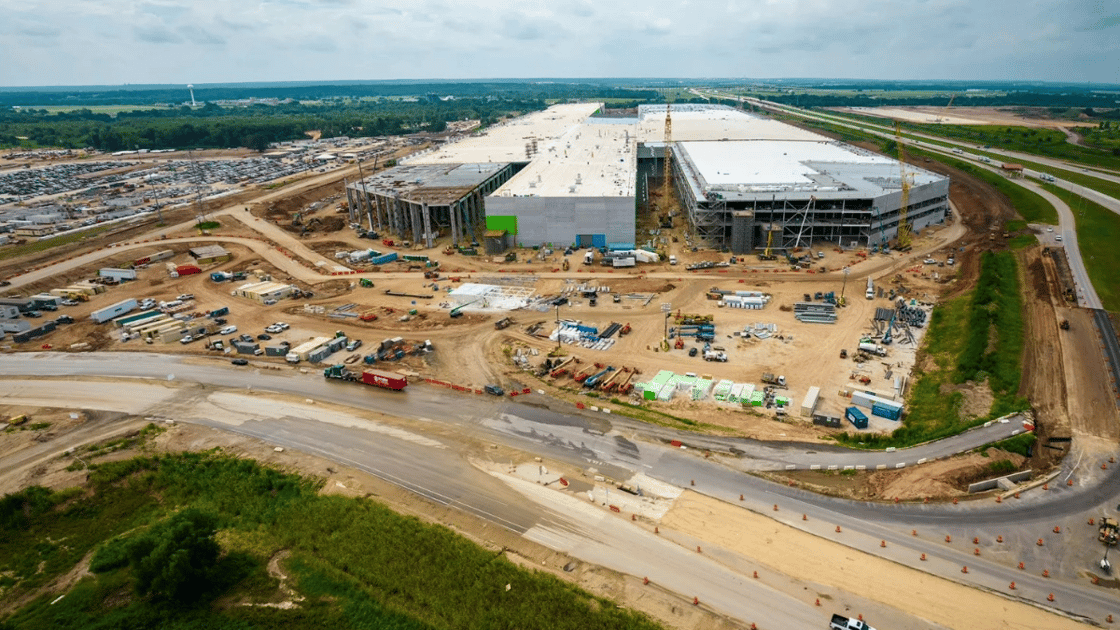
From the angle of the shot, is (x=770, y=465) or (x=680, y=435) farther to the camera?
(x=680, y=435)

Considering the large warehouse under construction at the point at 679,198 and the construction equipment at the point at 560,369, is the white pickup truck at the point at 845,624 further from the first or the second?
the large warehouse under construction at the point at 679,198

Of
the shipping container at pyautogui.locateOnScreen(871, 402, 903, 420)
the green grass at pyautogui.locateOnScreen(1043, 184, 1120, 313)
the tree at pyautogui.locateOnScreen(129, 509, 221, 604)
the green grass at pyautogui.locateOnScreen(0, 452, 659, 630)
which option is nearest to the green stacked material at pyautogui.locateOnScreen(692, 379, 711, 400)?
the shipping container at pyautogui.locateOnScreen(871, 402, 903, 420)

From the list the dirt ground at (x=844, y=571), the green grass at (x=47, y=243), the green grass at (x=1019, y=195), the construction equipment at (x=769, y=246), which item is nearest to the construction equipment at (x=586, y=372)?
the dirt ground at (x=844, y=571)

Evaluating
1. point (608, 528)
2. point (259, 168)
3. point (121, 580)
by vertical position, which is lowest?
point (121, 580)

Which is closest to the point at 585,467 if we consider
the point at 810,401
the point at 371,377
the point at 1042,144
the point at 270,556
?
Answer: the point at 810,401

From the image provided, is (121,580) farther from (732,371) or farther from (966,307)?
(966,307)

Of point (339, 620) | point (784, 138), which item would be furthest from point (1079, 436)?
point (784, 138)
